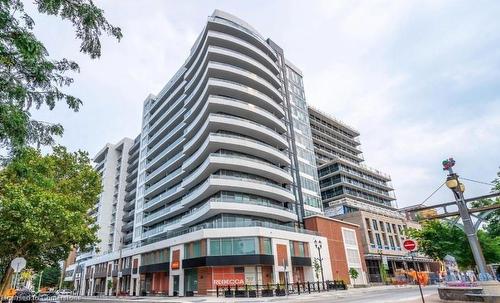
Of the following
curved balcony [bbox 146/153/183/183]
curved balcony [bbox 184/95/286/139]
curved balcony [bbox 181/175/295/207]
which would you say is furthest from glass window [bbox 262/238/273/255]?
curved balcony [bbox 146/153/183/183]

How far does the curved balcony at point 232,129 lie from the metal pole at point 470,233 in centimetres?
3423

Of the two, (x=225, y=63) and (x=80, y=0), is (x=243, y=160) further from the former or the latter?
(x=80, y=0)

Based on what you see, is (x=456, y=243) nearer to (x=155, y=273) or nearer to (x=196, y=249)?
(x=196, y=249)

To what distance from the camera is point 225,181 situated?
4384 cm

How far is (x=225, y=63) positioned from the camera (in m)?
53.8

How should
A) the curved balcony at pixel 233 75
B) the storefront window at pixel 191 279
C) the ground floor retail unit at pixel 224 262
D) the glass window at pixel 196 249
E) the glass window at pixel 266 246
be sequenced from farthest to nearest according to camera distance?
1. the curved balcony at pixel 233 75
2. the storefront window at pixel 191 279
3. the glass window at pixel 196 249
4. the glass window at pixel 266 246
5. the ground floor retail unit at pixel 224 262

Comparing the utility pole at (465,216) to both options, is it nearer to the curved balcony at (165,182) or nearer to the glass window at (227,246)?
the glass window at (227,246)

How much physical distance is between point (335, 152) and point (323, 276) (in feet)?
158

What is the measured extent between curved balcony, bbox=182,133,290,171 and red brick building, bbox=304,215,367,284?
39.7ft

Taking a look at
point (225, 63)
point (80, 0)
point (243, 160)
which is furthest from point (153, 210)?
point (80, 0)

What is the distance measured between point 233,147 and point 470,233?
35.2 m

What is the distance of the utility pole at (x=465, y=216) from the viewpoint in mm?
15117

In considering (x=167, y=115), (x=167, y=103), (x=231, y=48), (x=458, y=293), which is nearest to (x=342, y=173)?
(x=231, y=48)

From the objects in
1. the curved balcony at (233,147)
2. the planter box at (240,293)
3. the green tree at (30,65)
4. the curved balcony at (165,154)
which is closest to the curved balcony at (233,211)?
the curved balcony at (233,147)
